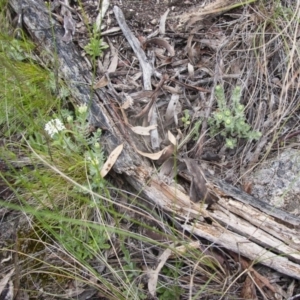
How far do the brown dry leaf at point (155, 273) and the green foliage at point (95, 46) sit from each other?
1.02 metres

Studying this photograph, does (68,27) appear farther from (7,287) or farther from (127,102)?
(7,287)

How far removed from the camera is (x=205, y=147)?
7.36 ft

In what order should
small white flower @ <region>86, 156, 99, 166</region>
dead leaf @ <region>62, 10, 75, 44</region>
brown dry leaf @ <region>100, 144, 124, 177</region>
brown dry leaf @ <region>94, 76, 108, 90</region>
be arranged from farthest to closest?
dead leaf @ <region>62, 10, 75, 44</region>, brown dry leaf @ <region>94, 76, 108, 90</region>, brown dry leaf @ <region>100, 144, 124, 177</region>, small white flower @ <region>86, 156, 99, 166</region>

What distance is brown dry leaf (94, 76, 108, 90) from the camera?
2284 millimetres

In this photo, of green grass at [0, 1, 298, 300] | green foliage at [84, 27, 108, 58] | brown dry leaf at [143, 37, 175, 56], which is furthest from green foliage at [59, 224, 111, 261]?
brown dry leaf at [143, 37, 175, 56]

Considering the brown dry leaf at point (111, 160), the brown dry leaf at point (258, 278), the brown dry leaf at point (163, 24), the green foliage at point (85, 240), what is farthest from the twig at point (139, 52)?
the brown dry leaf at point (258, 278)

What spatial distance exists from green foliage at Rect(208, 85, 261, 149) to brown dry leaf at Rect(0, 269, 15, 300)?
109 cm

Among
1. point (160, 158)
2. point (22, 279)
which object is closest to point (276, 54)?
point (160, 158)

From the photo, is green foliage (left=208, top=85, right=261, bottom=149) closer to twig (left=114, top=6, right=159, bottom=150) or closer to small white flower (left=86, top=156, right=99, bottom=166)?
twig (left=114, top=6, right=159, bottom=150)

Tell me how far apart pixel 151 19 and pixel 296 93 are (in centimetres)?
85

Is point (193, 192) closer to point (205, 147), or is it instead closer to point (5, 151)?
point (205, 147)

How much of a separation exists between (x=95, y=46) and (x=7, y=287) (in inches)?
46.6

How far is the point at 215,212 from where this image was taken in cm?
200

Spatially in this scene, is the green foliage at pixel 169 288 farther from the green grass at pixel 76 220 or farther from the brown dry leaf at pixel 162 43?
the brown dry leaf at pixel 162 43
